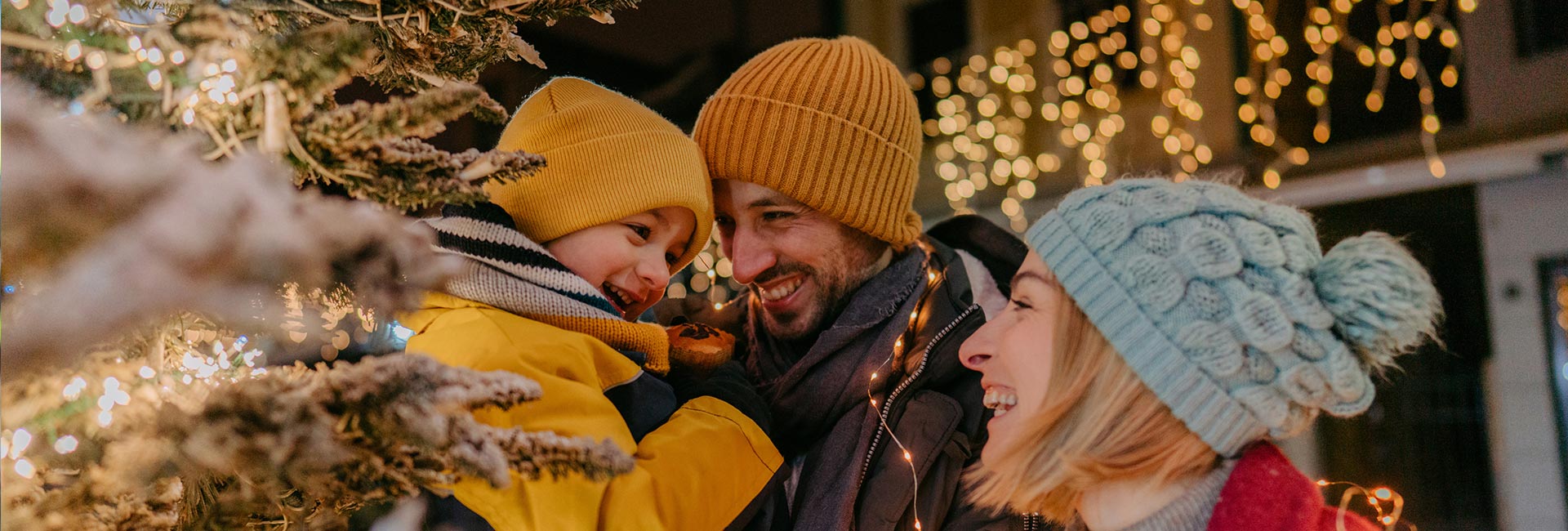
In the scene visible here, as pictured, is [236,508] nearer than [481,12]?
Yes

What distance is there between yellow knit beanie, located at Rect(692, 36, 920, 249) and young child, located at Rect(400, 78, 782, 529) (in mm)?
290

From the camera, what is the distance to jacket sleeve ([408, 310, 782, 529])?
113 centimetres

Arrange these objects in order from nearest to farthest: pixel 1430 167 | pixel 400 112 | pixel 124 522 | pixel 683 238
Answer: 1. pixel 400 112
2. pixel 124 522
3. pixel 683 238
4. pixel 1430 167

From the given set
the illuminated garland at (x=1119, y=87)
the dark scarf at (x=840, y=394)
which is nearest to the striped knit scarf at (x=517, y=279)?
the dark scarf at (x=840, y=394)

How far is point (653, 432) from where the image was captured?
1.36 metres

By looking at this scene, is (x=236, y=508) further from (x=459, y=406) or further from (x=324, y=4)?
(x=324, y=4)

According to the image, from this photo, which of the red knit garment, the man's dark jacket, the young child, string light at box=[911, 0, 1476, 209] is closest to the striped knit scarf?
the young child

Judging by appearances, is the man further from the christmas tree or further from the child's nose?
the christmas tree

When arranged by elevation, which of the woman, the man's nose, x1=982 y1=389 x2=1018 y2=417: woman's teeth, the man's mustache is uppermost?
the woman

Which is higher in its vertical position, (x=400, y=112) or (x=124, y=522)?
(x=400, y=112)

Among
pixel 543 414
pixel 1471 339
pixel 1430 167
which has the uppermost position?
pixel 543 414

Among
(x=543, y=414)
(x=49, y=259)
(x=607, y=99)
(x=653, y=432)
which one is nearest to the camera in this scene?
(x=49, y=259)

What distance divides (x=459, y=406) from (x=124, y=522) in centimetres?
35

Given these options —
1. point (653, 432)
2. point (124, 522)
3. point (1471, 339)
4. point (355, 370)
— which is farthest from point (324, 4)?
point (1471, 339)
